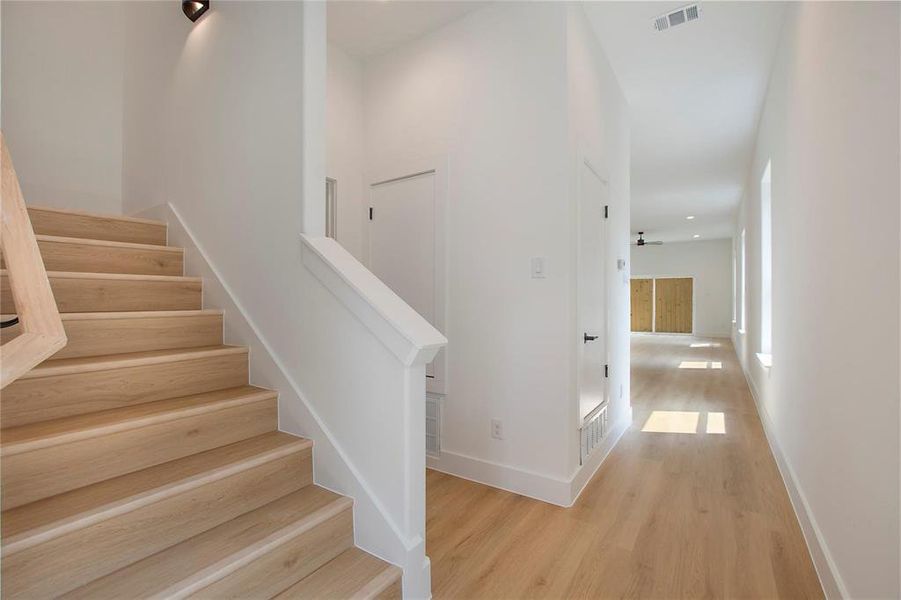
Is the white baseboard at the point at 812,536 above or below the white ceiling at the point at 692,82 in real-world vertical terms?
below

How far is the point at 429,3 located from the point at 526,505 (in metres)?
3.16

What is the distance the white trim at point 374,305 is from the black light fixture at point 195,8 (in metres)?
1.65

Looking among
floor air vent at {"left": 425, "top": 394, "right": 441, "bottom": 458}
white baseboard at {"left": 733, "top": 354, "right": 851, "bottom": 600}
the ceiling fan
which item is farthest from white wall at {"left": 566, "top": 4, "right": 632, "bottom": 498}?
the ceiling fan

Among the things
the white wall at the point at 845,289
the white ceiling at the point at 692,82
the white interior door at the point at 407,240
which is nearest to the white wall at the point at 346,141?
the white interior door at the point at 407,240

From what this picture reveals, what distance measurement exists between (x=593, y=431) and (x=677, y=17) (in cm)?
284

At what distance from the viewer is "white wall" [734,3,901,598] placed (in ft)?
3.94

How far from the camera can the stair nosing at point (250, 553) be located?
1190 millimetres

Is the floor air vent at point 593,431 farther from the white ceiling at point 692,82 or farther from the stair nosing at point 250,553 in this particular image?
the white ceiling at point 692,82

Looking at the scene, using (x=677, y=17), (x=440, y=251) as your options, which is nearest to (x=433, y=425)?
(x=440, y=251)

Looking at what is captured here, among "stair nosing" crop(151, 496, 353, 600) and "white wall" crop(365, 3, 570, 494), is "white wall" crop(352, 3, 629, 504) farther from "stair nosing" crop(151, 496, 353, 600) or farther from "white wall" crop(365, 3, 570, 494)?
"stair nosing" crop(151, 496, 353, 600)

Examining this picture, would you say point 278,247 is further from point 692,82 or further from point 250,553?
point 692,82

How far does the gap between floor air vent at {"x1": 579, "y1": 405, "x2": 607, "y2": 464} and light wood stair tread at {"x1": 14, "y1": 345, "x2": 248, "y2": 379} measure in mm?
2065

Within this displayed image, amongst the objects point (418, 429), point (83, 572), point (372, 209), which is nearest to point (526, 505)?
point (418, 429)

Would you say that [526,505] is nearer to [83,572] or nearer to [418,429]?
[418,429]
